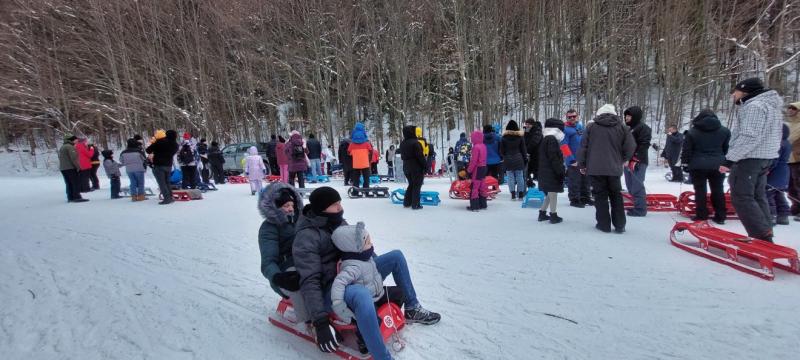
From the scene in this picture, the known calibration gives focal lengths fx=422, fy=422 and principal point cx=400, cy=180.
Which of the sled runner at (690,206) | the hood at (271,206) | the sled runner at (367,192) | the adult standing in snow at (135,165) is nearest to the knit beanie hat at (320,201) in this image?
the hood at (271,206)

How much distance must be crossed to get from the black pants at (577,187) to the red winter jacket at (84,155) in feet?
39.6

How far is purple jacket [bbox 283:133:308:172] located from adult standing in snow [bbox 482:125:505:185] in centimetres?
449

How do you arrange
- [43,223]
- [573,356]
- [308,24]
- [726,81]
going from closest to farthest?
[573,356], [43,223], [726,81], [308,24]

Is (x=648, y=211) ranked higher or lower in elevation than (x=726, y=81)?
lower

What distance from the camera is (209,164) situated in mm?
14688

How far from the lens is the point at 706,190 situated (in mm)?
5742

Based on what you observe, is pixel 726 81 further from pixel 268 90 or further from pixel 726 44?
pixel 268 90

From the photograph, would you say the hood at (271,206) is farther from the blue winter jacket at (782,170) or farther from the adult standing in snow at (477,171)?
the blue winter jacket at (782,170)

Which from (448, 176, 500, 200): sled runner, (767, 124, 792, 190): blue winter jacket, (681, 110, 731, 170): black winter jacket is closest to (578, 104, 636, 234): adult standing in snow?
(681, 110, 731, 170): black winter jacket

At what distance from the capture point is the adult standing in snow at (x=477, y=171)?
736cm

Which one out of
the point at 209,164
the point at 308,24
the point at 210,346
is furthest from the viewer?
the point at 308,24

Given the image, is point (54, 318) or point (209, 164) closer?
point (54, 318)

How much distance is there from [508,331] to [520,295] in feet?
2.22

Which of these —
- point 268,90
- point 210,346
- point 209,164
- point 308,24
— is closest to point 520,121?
point 308,24
